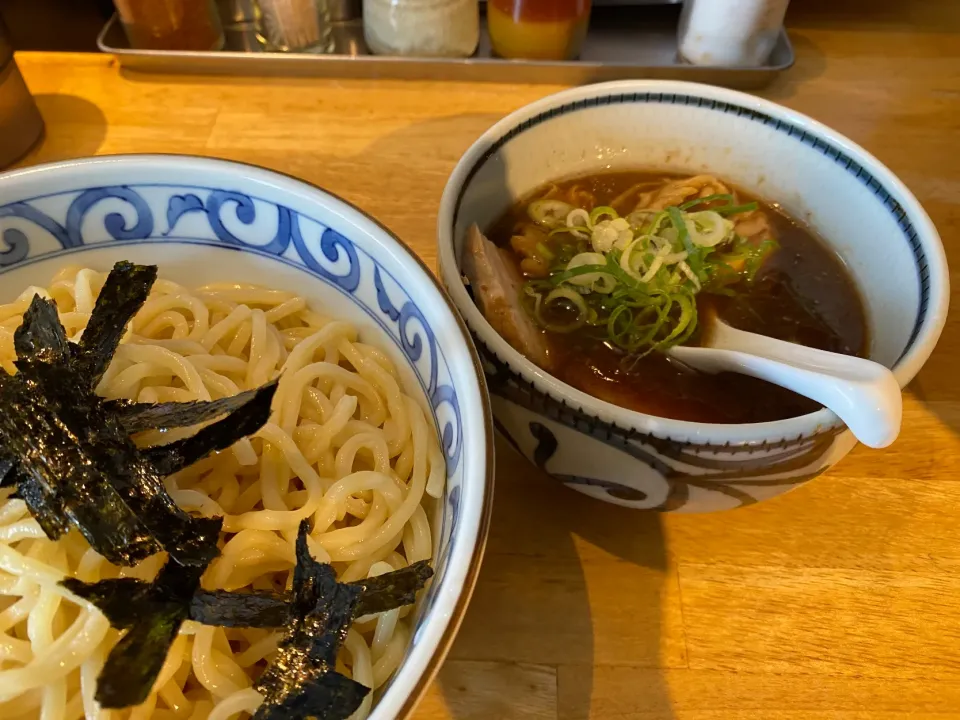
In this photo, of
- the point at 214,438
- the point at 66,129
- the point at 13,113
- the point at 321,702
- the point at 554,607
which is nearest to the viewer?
the point at 321,702

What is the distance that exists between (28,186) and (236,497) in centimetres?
46

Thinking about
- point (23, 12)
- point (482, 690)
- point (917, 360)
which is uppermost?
point (917, 360)

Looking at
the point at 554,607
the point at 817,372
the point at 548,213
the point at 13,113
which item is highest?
the point at 817,372

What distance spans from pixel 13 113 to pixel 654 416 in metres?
1.45

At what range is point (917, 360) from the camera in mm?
786

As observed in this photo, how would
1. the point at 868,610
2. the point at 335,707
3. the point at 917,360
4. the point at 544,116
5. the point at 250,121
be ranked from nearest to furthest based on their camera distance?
the point at 335,707, the point at 917,360, the point at 868,610, the point at 544,116, the point at 250,121

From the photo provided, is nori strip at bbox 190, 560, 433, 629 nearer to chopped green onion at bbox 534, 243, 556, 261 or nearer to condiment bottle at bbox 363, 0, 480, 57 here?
chopped green onion at bbox 534, 243, 556, 261

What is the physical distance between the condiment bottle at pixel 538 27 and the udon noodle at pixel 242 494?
0.98m

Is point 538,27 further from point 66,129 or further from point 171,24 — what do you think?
point 66,129

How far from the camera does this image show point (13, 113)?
4.89 ft

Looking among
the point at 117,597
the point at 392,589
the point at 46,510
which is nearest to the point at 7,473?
the point at 46,510

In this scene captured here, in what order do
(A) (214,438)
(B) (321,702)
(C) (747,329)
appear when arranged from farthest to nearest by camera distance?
(C) (747,329), (A) (214,438), (B) (321,702)

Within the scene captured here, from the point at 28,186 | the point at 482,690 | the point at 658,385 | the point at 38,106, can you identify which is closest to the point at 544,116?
the point at 658,385

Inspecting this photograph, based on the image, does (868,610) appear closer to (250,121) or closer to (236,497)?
(236,497)
